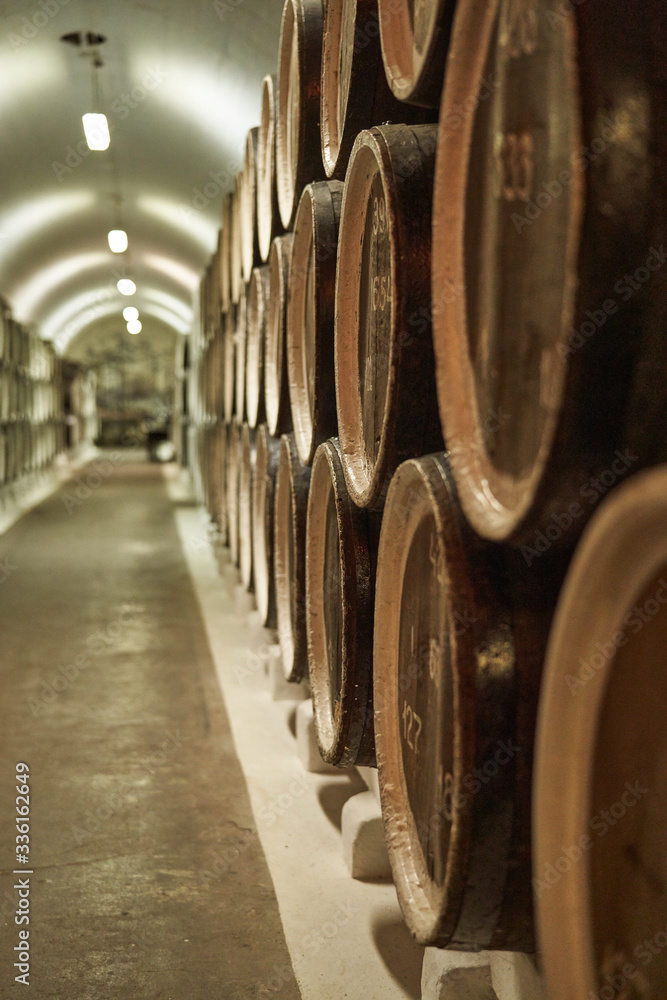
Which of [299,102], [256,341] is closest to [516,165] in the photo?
[299,102]

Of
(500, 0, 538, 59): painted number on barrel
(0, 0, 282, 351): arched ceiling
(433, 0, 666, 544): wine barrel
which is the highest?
(0, 0, 282, 351): arched ceiling

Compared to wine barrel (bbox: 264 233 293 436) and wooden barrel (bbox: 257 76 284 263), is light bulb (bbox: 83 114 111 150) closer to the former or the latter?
wooden barrel (bbox: 257 76 284 263)

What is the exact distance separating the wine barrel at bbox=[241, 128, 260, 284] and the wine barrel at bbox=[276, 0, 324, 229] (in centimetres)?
100

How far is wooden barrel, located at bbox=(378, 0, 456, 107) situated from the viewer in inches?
60.7

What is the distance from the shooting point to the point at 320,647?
2.78 meters

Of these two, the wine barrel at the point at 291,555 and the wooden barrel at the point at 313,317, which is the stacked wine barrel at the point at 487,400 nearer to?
the wooden barrel at the point at 313,317

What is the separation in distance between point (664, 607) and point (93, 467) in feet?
70.4

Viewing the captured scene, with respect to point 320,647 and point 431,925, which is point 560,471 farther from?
point 320,647

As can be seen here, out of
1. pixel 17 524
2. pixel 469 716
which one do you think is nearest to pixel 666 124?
pixel 469 716

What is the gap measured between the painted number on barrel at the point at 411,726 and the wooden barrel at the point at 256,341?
261cm

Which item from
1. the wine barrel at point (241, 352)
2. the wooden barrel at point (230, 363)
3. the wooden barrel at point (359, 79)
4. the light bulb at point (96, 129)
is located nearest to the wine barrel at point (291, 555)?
the wooden barrel at point (359, 79)

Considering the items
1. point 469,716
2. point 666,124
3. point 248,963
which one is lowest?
point 248,963

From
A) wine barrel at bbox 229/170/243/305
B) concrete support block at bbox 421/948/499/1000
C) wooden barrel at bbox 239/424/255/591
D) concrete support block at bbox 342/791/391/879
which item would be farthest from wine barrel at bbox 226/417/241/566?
concrete support block at bbox 421/948/499/1000

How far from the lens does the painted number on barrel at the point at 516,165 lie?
3.96 ft
